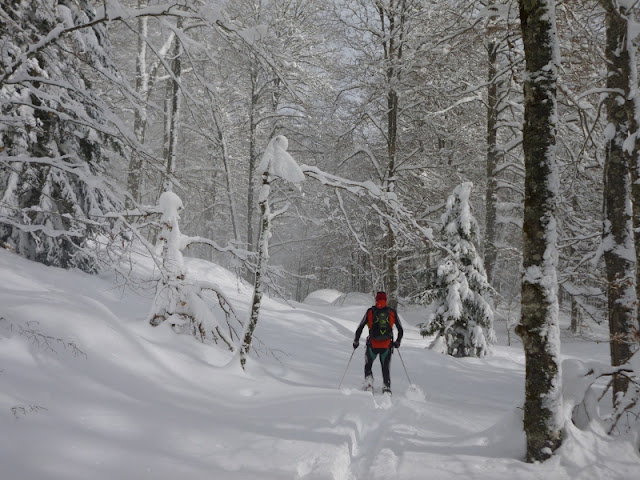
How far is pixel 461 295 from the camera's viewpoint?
36.0 ft

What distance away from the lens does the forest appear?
3756 millimetres

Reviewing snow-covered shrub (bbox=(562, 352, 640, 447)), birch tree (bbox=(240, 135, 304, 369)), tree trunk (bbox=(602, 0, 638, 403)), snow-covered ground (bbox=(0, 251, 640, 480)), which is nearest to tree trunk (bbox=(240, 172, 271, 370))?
birch tree (bbox=(240, 135, 304, 369))

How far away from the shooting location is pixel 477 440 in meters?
4.21

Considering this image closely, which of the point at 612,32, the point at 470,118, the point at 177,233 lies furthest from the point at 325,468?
the point at 470,118

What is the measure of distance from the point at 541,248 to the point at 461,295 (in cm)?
751

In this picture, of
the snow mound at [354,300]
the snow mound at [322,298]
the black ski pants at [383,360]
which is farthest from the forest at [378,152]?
the snow mound at [322,298]

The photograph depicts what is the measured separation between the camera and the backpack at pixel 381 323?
704 centimetres

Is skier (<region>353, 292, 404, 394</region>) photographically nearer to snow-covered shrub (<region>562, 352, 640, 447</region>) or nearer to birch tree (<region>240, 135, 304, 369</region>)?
birch tree (<region>240, 135, 304, 369</region>)

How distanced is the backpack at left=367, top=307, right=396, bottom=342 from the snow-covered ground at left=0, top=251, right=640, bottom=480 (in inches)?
43.2

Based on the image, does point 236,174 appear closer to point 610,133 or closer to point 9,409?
point 610,133

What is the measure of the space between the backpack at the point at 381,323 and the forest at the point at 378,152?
0.95 meters

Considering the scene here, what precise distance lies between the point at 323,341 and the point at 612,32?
8418 mm

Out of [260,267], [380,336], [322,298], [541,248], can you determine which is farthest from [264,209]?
[322,298]

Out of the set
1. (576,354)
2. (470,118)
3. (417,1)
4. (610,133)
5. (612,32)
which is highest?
(417,1)
